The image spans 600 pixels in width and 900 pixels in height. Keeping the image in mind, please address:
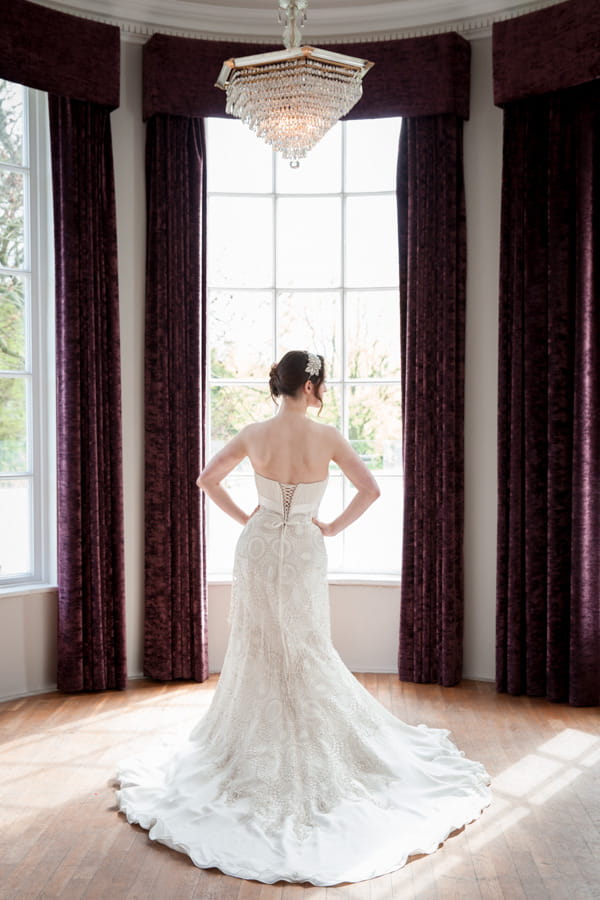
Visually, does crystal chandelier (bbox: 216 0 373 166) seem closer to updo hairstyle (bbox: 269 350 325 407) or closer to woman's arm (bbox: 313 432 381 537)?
updo hairstyle (bbox: 269 350 325 407)

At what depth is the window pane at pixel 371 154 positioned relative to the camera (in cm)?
505

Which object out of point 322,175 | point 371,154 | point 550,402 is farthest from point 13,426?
point 550,402

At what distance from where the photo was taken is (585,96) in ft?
14.5

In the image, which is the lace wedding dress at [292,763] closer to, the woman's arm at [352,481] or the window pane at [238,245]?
the woman's arm at [352,481]

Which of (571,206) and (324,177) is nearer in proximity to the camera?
(571,206)

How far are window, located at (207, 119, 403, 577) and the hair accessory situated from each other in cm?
156

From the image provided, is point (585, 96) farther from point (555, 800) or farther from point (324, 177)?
point (555, 800)

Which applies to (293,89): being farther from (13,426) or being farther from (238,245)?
(13,426)

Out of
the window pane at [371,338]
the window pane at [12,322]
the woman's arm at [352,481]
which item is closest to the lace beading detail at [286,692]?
the woman's arm at [352,481]

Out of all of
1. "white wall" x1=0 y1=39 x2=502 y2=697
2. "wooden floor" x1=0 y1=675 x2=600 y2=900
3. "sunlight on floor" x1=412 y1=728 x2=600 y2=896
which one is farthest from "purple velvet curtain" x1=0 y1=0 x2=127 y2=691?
"sunlight on floor" x1=412 y1=728 x2=600 y2=896

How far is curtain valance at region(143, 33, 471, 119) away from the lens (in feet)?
15.4

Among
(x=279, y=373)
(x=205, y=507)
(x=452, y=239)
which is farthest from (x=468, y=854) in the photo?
(x=452, y=239)

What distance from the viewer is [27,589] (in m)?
4.70

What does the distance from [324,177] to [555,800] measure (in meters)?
3.46
